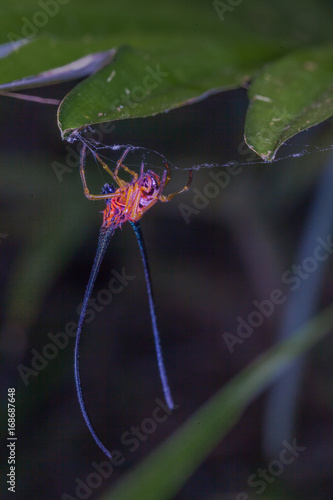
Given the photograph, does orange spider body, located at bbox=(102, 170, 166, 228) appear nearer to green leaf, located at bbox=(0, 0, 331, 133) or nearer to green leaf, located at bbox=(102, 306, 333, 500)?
green leaf, located at bbox=(0, 0, 331, 133)

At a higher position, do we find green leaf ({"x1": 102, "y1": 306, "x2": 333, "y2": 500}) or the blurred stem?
green leaf ({"x1": 102, "y1": 306, "x2": 333, "y2": 500})

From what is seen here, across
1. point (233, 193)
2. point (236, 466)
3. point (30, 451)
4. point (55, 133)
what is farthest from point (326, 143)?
point (30, 451)

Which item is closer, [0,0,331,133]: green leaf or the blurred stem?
[0,0,331,133]: green leaf

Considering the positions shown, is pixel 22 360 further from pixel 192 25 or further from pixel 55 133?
pixel 192 25

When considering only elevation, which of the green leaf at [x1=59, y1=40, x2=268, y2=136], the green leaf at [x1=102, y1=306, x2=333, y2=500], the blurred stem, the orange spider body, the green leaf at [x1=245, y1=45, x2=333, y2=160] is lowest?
the blurred stem

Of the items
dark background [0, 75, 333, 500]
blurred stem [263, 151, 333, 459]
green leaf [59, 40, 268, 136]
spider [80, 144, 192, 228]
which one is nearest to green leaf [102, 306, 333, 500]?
blurred stem [263, 151, 333, 459]

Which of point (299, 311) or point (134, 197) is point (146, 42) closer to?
point (134, 197)

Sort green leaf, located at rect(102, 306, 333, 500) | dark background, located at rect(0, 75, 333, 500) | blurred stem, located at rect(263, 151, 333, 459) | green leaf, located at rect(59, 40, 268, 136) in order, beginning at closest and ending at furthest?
green leaf, located at rect(59, 40, 268, 136) < green leaf, located at rect(102, 306, 333, 500) < blurred stem, located at rect(263, 151, 333, 459) < dark background, located at rect(0, 75, 333, 500)
